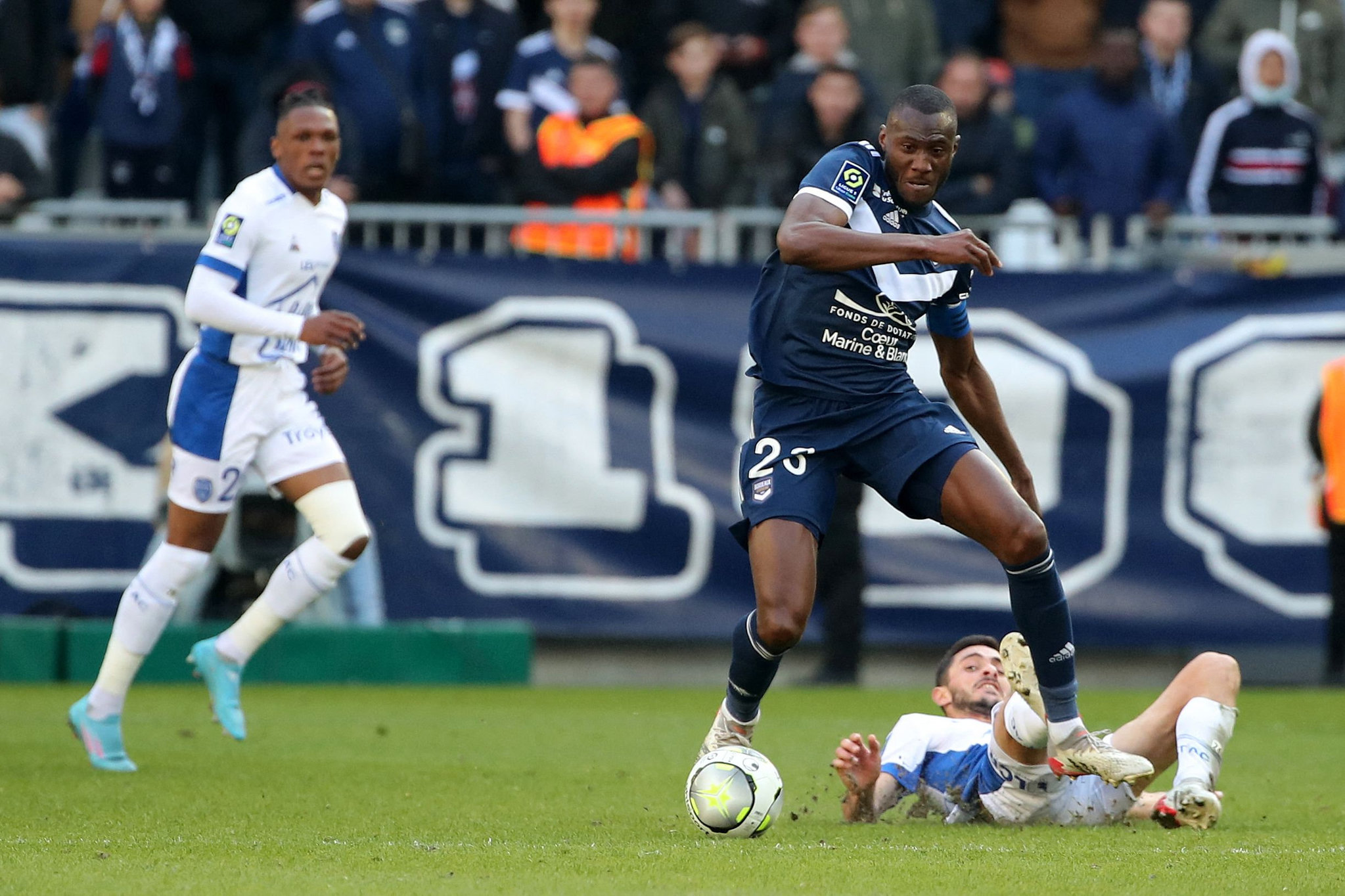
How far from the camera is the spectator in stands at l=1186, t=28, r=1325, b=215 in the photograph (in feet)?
43.1

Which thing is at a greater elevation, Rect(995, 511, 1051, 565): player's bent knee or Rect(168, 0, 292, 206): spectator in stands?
Rect(168, 0, 292, 206): spectator in stands

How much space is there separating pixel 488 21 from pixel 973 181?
347 centimetres

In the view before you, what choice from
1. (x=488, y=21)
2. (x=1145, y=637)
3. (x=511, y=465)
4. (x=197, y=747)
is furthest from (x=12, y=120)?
(x=1145, y=637)

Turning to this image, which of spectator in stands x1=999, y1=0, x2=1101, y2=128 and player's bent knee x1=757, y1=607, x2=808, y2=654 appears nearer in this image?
player's bent knee x1=757, y1=607, x2=808, y2=654

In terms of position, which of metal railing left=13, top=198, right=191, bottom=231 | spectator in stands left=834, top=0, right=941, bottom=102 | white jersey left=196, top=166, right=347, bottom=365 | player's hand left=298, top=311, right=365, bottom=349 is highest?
spectator in stands left=834, top=0, right=941, bottom=102

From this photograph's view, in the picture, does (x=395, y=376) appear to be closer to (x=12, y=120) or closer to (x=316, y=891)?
(x=12, y=120)

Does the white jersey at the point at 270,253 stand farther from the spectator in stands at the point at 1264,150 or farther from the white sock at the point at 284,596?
the spectator in stands at the point at 1264,150

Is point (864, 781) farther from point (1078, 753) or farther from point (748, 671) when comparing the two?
point (1078, 753)

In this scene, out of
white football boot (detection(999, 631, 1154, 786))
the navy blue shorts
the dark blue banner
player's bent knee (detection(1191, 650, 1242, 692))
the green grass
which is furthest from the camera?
the dark blue banner

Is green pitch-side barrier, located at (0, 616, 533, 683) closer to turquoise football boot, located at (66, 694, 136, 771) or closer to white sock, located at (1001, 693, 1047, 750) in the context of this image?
turquoise football boot, located at (66, 694, 136, 771)

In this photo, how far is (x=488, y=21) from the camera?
13.3 m

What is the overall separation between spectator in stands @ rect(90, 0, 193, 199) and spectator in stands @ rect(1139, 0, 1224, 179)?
662cm

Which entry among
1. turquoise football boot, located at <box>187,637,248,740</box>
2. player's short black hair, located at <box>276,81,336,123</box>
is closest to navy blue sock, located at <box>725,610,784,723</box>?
turquoise football boot, located at <box>187,637,248,740</box>

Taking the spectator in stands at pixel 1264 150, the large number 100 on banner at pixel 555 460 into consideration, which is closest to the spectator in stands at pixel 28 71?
the large number 100 on banner at pixel 555 460
